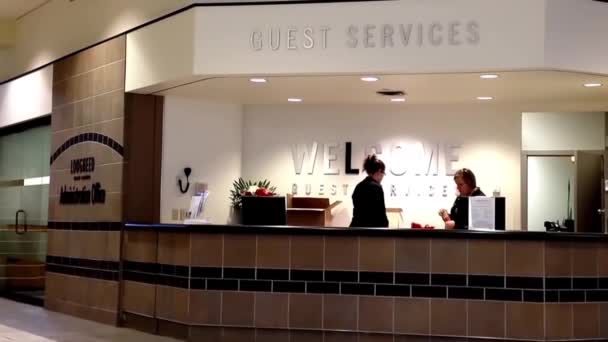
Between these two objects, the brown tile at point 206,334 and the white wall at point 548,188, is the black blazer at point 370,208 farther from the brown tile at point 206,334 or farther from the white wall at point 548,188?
the white wall at point 548,188

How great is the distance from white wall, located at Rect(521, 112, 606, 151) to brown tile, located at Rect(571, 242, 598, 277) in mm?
4493

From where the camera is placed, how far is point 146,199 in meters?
9.60

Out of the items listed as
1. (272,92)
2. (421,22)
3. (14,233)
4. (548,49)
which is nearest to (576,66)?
(548,49)

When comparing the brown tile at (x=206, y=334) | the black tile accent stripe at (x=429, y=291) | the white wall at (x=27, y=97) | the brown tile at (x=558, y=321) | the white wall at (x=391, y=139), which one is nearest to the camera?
the brown tile at (x=558, y=321)

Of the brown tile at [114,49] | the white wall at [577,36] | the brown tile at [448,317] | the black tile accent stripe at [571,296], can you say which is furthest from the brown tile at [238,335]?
the white wall at [577,36]

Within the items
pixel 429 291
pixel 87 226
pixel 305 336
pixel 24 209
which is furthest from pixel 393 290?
pixel 24 209

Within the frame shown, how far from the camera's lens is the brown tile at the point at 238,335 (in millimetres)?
7973

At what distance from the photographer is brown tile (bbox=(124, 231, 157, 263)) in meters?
8.80

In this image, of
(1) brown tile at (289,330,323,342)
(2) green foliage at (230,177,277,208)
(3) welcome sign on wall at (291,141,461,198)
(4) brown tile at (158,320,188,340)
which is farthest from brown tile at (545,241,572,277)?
(2) green foliage at (230,177,277,208)

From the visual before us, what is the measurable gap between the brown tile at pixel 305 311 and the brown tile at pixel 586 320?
2.10m

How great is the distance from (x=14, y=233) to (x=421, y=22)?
708 centimetres

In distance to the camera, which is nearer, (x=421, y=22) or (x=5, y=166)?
(x=421, y=22)

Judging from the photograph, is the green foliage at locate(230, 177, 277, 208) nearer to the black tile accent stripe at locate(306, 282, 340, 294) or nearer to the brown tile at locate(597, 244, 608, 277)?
the black tile accent stripe at locate(306, 282, 340, 294)

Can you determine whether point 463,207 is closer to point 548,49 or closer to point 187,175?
A: point 548,49
